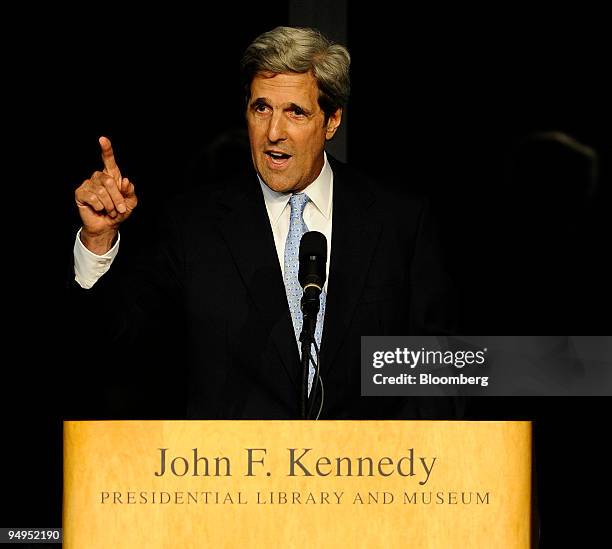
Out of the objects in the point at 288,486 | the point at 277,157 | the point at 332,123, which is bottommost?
Result: the point at 288,486

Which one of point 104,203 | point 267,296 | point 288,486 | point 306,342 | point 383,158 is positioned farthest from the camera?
point 383,158

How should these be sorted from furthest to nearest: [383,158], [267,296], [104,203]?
[383,158] < [267,296] < [104,203]

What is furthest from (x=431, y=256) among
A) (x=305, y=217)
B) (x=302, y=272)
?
(x=302, y=272)

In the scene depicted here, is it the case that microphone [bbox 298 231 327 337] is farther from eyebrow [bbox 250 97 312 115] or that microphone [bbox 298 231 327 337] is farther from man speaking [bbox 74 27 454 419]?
eyebrow [bbox 250 97 312 115]

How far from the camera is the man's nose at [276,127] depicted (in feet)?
7.11

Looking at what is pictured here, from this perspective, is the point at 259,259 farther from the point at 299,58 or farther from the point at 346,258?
the point at 299,58

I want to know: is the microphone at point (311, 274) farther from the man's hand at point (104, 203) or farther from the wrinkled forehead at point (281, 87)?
the wrinkled forehead at point (281, 87)

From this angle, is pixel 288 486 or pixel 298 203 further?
pixel 298 203

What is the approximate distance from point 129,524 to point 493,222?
1.82 m

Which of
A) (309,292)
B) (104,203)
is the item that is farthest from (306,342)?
(104,203)

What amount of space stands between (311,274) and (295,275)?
21.9 inches

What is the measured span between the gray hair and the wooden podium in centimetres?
98

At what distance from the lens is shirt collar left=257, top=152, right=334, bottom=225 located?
2.25 m

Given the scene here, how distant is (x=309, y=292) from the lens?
1586 millimetres
